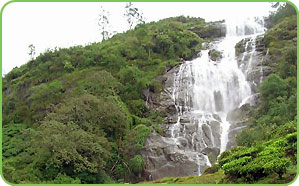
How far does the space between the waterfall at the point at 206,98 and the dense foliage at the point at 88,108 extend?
168 centimetres

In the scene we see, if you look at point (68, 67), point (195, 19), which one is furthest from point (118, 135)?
point (195, 19)

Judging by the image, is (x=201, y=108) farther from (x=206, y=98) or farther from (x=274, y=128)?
(x=274, y=128)

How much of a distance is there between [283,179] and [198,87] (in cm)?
1697

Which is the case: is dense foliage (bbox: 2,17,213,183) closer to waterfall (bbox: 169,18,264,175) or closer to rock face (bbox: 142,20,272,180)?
rock face (bbox: 142,20,272,180)

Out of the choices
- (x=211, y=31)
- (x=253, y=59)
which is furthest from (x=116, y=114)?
(x=211, y=31)

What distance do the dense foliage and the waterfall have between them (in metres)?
1.68

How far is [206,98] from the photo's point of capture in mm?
23891

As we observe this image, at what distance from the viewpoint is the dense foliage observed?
15.8 meters

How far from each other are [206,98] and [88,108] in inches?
360

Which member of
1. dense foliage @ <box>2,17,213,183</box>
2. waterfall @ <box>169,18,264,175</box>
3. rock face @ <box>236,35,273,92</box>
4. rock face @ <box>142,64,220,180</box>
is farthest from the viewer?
rock face @ <box>236,35,273,92</box>

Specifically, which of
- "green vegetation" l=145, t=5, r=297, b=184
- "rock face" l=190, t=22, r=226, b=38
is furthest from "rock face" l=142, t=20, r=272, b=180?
"rock face" l=190, t=22, r=226, b=38

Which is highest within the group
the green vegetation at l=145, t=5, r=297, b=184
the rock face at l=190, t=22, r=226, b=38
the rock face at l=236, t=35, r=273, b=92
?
the rock face at l=190, t=22, r=226, b=38

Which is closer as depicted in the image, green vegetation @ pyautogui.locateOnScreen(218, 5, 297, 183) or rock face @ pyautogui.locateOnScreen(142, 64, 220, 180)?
green vegetation @ pyautogui.locateOnScreen(218, 5, 297, 183)

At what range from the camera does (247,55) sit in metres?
27.1
